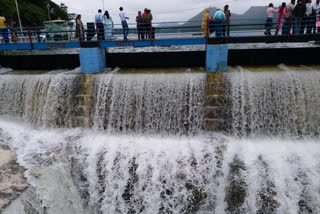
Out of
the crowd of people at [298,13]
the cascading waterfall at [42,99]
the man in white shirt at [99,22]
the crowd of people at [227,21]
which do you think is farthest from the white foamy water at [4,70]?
the crowd of people at [298,13]

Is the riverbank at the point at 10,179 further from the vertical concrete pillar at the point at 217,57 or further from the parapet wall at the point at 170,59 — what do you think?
Result: the vertical concrete pillar at the point at 217,57

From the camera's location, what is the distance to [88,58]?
9789mm

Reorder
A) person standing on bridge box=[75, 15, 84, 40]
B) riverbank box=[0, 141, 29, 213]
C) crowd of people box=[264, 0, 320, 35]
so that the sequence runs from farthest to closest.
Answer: person standing on bridge box=[75, 15, 84, 40] < crowd of people box=[264, 0, 320, 35] < riverbank box=[0, 141, 29, 213]

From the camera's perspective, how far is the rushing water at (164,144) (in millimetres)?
6371

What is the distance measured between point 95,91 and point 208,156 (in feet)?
16.5

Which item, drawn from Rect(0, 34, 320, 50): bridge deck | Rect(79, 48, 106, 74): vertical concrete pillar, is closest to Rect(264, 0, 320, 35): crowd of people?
Rect(0, 34, 320, 50): bridge deck

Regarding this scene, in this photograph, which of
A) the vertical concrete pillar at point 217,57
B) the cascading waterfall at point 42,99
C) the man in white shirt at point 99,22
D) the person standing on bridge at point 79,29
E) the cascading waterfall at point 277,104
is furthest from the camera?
the man in white shirt at point 99,22

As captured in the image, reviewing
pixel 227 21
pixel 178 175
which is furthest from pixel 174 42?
pixel 178 175

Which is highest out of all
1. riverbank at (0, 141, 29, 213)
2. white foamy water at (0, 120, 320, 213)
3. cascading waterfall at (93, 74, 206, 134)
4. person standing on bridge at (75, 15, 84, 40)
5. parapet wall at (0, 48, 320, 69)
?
person standing on bridge at (75, 15, 84, 40)

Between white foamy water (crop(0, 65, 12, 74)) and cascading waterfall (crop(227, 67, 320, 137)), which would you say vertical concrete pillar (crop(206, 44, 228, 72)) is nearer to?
cascading waterfall (crop(227, 67, 320, 137))

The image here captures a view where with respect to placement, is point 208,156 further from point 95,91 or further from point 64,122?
point 64,122

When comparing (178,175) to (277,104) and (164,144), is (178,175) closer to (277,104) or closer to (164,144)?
(164,144)

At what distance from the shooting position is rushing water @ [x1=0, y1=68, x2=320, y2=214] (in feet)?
20.9

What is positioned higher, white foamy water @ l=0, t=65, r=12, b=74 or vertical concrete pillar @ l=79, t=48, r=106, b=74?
vertical concrete pillar @ l=79, t=48, r=106, b=74
